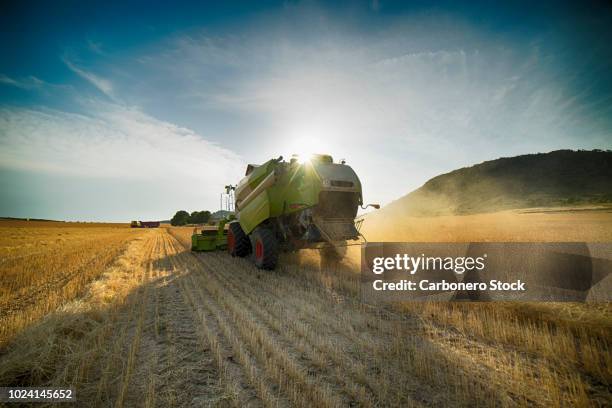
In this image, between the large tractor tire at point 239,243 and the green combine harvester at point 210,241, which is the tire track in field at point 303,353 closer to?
the large tractor tire at point 239,243

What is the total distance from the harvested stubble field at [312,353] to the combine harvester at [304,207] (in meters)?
2.54

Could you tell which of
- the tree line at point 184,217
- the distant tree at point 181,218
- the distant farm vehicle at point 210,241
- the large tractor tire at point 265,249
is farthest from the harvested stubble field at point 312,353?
the distant tree at point 181,218

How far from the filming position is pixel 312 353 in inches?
123

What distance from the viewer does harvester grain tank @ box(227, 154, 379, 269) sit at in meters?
7.34

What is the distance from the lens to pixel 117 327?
3820mm

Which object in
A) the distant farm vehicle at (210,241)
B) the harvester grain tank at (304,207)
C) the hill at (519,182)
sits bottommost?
the distant farm vehicle at (210,241)

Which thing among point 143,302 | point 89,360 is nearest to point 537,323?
point 89,360

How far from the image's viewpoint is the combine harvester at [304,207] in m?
7.34

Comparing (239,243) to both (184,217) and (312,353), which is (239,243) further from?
(184,217)

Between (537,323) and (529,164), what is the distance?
4000 inches

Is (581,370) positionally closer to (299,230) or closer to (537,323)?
(537,323)

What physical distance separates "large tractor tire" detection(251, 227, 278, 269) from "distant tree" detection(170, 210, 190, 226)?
248 ft

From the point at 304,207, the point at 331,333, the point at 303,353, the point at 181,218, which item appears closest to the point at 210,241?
the point at 304,207

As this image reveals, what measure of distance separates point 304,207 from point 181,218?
265 feet
